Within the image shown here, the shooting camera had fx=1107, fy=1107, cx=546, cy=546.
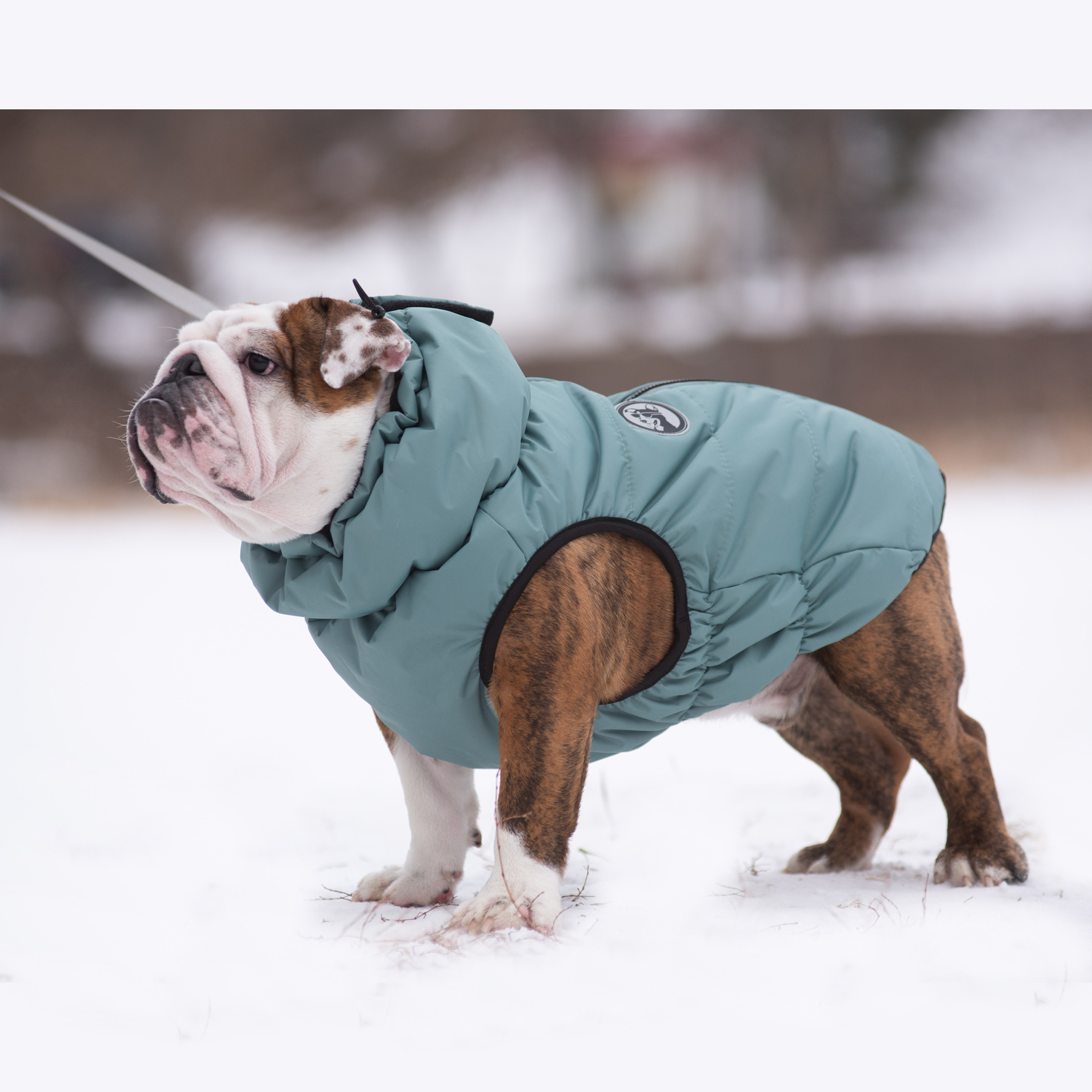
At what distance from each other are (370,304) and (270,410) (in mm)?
329

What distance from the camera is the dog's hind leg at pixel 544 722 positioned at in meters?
2.36

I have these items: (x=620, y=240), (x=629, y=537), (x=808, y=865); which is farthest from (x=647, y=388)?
(x=620, y=240)

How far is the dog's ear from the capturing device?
2326mm

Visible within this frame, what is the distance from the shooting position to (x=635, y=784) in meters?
4.06

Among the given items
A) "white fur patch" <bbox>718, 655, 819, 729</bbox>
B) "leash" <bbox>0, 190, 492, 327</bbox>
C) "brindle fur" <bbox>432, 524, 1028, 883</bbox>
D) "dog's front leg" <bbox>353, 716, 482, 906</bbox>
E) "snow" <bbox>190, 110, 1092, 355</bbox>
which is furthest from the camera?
"snow" <bbox>190, 110, 1092, 355</bbox>

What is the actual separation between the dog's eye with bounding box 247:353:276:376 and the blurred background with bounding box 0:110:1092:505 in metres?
7.07

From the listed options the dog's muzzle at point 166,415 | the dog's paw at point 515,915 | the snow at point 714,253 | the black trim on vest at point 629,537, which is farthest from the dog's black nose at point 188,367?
the snow at point 714,253

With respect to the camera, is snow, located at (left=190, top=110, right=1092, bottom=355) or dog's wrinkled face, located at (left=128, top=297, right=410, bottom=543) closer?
dog's wrinkled face, located at (left=128, top=297, right=410, bottom=543)

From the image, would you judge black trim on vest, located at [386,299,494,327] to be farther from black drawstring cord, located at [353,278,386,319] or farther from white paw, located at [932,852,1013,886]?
white paw, located at [932,852,1013,886]

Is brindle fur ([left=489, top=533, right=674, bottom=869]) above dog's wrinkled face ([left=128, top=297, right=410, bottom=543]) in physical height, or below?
below

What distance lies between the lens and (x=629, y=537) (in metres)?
2.52

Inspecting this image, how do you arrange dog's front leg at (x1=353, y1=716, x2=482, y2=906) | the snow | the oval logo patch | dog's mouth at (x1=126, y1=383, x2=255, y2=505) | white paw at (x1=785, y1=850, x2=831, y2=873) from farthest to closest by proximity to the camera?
the snow, white paw at (x1=785, y1=850, x2=831, y2=873), dog's front leg at (x1=353, y1=716, x2=482, y2=906), the oval logo patch, dog's mouth at (x1=126, y1=383, x2=255, y2=505)

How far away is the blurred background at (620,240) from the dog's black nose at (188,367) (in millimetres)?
7084

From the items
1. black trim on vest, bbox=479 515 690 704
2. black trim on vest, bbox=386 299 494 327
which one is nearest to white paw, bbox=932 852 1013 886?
black trim on vest, bbox=479 515 690 704
